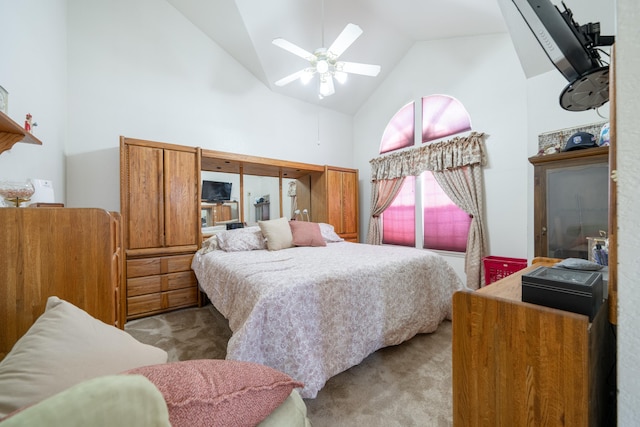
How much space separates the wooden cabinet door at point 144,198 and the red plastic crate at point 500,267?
3701mm

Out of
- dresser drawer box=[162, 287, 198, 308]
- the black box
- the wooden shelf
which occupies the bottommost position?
dresser drawer box=[162, 287, 198, 308]

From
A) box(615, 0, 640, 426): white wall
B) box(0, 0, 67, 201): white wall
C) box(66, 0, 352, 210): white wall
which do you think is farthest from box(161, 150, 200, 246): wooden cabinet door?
box(615, 0, 640, 426): white wall

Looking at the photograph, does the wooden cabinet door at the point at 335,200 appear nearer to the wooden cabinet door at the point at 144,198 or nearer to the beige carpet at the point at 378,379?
the beige carpet at the point at 378,379

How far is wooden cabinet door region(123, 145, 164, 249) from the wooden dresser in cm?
292

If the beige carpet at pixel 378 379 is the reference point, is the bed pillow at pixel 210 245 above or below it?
above

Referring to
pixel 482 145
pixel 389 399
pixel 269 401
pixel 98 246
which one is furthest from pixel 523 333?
pixel 482 145

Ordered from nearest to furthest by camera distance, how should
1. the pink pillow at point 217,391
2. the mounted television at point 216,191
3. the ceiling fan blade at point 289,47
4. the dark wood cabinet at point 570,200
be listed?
the pink pillow at point 217,391 → the dark wood cabinet at point 570,200 → the ceiling fan blade at point 289,47 → the mounted television at point 216,191

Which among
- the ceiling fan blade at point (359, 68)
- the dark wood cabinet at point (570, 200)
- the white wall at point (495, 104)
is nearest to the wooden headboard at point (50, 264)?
the ceiling fan blade at point (359, 68)

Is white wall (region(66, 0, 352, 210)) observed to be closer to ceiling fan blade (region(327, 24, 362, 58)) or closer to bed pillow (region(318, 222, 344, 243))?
bed pillow (region(318, 222, 344, 243))

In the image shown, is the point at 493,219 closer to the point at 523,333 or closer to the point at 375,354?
the point at 375,354

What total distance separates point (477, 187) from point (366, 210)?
76.9 inches

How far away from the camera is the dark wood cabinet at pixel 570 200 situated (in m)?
1.76

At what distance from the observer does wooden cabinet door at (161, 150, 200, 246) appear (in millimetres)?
2744

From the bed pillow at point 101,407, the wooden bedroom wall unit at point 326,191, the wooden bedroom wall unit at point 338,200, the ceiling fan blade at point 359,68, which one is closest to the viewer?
the bed pillow at point 101,407
